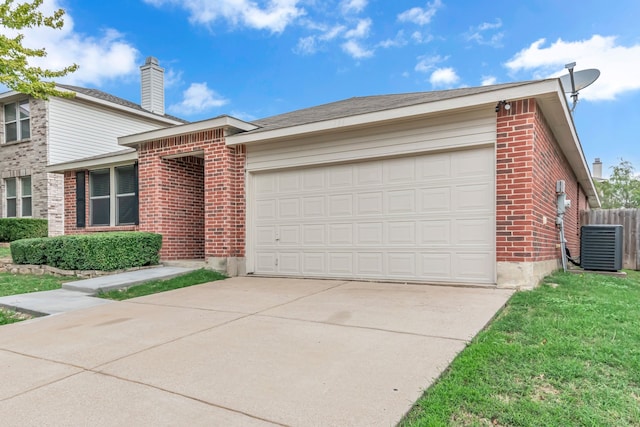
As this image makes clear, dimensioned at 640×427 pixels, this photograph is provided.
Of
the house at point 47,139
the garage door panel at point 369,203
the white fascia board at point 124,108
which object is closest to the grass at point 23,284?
the garage door panel at point 369,203

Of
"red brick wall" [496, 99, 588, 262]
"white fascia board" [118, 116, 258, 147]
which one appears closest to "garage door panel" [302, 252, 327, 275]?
"white fascia board" [118, 116, 258, 147]

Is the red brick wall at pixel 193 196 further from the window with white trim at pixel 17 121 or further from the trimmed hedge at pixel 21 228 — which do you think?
the window with white trim at pixel 17 121

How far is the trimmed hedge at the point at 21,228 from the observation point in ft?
45.0

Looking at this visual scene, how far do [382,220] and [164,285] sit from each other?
13.4 ft

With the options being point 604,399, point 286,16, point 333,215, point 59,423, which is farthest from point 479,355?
point 286,16

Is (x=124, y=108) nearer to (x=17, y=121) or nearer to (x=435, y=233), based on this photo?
(x=17, y=121)

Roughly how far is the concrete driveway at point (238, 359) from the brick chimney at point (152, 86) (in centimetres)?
1475

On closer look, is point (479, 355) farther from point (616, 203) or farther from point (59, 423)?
point (616, 203)

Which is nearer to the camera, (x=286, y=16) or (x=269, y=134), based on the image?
(x=269, y=134)

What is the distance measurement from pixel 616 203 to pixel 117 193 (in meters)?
32.6

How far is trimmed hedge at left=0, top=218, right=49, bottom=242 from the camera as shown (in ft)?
45.0

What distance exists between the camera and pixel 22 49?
26.0 ft

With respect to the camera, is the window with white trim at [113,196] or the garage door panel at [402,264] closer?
the garage door panel at [402,264]

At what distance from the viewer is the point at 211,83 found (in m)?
20.9
